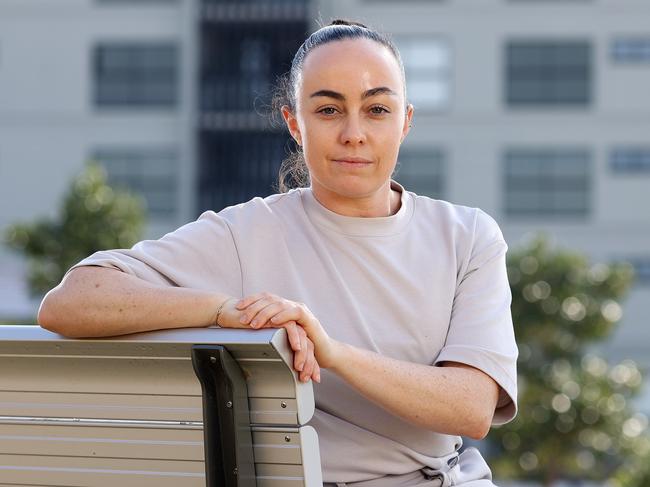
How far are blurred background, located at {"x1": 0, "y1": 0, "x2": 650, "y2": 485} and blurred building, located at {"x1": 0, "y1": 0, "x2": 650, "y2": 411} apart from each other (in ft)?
0.11

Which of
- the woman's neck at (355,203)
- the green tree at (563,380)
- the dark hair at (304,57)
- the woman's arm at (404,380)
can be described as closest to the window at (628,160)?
the green tree at (563,380)

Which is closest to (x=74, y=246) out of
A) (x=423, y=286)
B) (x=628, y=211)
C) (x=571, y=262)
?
(x=571, y=262)

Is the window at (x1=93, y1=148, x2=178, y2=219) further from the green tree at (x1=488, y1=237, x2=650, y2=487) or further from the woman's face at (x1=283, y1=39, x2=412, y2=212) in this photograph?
the woman's face at (x1=283, y1=39, x2=412, y2=212)

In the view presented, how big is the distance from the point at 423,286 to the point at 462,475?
1.27 ft

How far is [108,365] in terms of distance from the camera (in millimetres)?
2408

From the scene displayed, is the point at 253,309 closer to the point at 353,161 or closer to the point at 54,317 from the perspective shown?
the point at 54,317

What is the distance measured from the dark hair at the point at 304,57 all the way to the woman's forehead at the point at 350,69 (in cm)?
3

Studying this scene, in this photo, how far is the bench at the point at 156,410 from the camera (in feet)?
7.63

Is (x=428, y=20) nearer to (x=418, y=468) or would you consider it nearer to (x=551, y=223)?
(x=551, y=223)

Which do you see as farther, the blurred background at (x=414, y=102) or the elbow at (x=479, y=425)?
the blurred background at (x=414, y=102)

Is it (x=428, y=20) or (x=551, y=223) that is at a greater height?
(x=428, y=20)

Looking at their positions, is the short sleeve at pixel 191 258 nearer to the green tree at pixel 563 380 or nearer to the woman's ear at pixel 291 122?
the woman's ear at pixel 291 122

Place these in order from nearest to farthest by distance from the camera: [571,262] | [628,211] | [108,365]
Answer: [108,365], [571,262], [628,211]

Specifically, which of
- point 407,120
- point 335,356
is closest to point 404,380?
point 335,356
